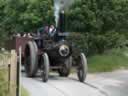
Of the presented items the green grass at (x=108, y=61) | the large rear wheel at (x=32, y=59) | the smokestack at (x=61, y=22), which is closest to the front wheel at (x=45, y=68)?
the large rear wheel at (x=32, y=59)

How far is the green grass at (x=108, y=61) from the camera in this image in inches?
862

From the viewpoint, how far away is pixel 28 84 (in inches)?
605

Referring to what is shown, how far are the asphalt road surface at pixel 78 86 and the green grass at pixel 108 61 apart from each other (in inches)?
83.1

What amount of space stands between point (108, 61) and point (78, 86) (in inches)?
277

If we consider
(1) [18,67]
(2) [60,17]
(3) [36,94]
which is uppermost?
(2) [60,17]

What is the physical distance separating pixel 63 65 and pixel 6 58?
7870 mm

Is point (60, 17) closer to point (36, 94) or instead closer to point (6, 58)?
point (36, 94)

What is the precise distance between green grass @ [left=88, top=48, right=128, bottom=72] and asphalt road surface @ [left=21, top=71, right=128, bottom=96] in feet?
6.93

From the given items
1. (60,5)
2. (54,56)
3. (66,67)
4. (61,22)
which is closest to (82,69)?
(66,67)

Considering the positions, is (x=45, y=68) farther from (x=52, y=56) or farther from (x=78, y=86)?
(x=78, y=86)

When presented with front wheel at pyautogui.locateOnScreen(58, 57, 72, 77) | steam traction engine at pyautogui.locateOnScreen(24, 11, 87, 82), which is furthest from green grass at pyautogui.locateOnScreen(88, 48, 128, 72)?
steam traction engine at pyautogui.locateOnScreen(24, 11, 87, 82)

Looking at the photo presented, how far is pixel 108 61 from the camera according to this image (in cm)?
2281

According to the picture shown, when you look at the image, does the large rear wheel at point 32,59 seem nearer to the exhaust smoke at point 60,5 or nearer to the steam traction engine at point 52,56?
the steam traction engine at point 52,56

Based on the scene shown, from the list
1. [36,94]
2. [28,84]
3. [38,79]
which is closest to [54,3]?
[38,79]
